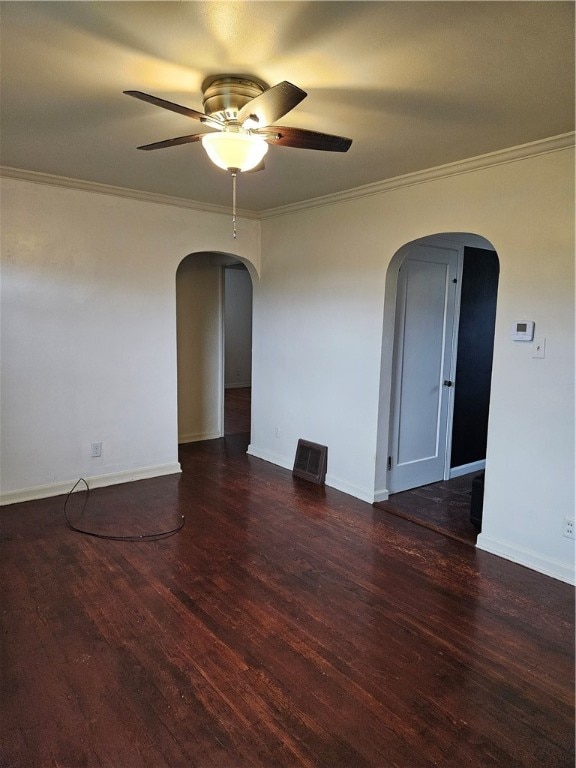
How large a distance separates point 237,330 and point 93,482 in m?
6.29

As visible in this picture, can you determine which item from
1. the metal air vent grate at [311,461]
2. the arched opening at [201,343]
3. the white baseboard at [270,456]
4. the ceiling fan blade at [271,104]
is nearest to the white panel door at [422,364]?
the metal air vent grate at [311,461]

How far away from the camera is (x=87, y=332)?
430 cm

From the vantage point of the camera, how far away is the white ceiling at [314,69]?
1724mm

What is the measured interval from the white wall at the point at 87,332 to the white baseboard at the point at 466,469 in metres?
2.78

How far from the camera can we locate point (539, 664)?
231 cm

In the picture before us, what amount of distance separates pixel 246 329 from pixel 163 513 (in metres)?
6.95

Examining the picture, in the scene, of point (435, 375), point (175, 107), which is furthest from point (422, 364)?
point (175, 107)

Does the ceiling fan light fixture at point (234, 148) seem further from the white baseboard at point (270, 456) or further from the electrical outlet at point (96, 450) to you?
the white baseboard at point (270, 456)

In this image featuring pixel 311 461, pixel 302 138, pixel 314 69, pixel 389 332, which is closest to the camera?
pixel 314 69

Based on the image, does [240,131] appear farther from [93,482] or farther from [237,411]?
[237,411]

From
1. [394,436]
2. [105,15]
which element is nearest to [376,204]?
[394,436]

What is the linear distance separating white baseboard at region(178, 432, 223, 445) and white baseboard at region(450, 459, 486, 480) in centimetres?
290

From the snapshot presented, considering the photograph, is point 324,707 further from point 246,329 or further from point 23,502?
point 246,329

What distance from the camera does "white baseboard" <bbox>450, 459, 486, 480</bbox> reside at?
16.4 feet
